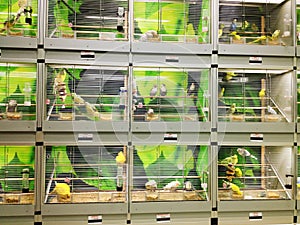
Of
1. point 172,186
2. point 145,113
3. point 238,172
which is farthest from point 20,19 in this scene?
point 238,172

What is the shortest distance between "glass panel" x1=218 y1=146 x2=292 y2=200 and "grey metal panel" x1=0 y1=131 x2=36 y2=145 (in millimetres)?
1175

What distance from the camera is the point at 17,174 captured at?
2.36m

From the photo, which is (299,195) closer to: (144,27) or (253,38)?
(253,38)

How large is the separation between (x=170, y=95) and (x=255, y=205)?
0.87 metres

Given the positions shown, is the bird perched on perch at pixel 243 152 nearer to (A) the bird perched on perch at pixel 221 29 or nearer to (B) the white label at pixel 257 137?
(B) the white label at pixel 257 137

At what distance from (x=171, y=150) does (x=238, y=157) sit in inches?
17.7

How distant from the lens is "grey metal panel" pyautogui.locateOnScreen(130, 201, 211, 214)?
7.54 ft

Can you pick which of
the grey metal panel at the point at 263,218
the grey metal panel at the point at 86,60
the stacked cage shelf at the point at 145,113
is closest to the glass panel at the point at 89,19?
the stacked cage shelf at the point at 145,113

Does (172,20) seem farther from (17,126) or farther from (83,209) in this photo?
(83,209)

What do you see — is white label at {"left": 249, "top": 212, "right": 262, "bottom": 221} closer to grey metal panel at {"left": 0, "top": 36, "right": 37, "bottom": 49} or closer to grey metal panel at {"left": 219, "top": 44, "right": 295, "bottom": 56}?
grey metal panel at {"left": 219, "top": 44, "right": 295, "bottom": 56}

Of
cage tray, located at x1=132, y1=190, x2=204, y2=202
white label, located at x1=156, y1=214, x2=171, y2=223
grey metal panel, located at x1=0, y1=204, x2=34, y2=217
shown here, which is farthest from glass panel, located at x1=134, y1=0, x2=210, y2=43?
grey metal panel, located at x1=0, y1=204, x2=34, y2=217

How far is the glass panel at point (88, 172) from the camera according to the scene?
92.2 inches

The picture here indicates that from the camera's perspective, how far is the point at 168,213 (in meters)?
2.34

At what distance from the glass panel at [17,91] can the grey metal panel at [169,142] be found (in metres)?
0.65
